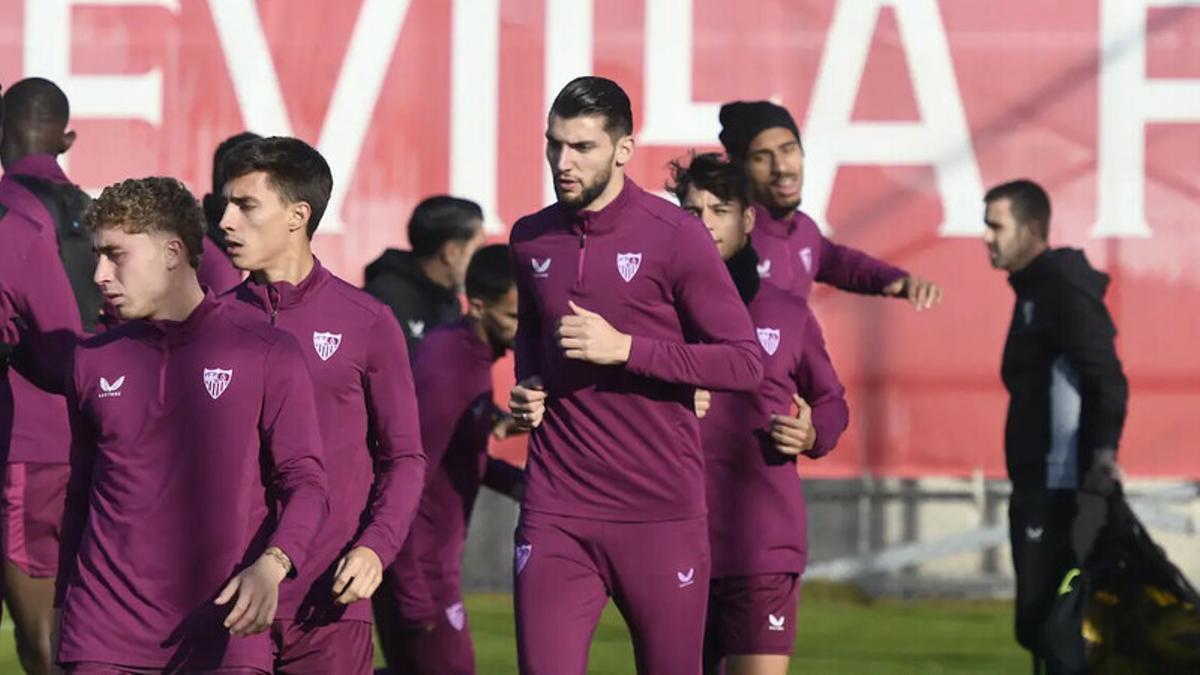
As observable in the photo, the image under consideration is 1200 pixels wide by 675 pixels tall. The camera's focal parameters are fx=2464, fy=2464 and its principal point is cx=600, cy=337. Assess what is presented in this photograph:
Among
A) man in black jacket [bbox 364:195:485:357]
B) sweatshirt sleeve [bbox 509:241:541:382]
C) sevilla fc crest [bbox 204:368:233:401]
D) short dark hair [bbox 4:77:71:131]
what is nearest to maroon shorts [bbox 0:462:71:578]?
short dark hair [bbox 4:77:71:131]

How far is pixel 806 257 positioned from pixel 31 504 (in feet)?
9.21

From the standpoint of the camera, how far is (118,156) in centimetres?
1217

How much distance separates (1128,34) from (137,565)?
322 inches

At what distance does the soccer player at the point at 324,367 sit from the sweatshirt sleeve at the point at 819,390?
2.01 metres

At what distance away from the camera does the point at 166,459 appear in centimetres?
505

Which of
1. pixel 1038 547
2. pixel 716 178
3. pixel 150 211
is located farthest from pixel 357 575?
pixel 1038 547

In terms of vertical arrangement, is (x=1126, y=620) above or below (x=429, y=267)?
below

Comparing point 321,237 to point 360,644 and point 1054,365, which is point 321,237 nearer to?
point 1054,365

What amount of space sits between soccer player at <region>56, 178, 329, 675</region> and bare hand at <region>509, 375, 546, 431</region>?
1166 millimetres

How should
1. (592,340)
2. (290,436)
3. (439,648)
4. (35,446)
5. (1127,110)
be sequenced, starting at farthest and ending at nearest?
(1127,110) < (35,446) < (439,648) < (592,340) < (290,436)

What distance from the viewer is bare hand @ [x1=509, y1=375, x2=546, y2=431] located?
6.27 metres

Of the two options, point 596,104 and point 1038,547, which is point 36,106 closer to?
point 596,104

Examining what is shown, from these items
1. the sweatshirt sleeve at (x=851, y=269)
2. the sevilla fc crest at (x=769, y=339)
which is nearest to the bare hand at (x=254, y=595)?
the sevilla fc crest at (x=769, y=339)

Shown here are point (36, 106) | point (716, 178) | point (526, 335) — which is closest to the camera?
point (526, 335)
